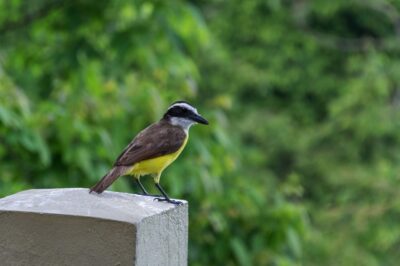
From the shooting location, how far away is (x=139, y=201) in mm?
3242

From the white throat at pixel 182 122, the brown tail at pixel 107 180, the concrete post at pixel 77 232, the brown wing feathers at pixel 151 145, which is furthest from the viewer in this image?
the white throat at pixel 182 122

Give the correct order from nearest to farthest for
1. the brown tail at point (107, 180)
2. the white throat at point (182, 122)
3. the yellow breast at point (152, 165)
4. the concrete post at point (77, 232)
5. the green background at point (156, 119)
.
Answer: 1. the concrete post at point (77, 232)
2. the brown tail at point (107, 180)
3. the yellow breast at point (152, 165)
4. the white throat at point (182, 122)
5. the green background at point (156, 119)

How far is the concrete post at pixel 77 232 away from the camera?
291cm

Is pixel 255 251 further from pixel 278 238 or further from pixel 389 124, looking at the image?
pixel 389 124

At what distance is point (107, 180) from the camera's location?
137 inches

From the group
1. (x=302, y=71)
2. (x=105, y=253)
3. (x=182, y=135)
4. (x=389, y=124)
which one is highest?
(x=302, y=71)

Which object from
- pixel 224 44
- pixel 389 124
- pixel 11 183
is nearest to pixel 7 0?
pixel 11 183

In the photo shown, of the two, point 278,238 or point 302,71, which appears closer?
point 278,238

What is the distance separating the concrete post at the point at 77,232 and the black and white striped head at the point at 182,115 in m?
1.44

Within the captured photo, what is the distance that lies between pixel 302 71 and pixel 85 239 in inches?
639

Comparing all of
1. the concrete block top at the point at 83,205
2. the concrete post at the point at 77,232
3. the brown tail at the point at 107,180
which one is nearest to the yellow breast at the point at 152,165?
the brown tail at the point at 107,180

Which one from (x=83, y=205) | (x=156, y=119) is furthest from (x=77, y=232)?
(x=156, y=119)

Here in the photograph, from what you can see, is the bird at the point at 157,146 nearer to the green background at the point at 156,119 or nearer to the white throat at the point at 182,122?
the white throat at the point at 182,122

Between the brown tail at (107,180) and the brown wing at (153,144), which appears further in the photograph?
the brown wing at (153,144)
